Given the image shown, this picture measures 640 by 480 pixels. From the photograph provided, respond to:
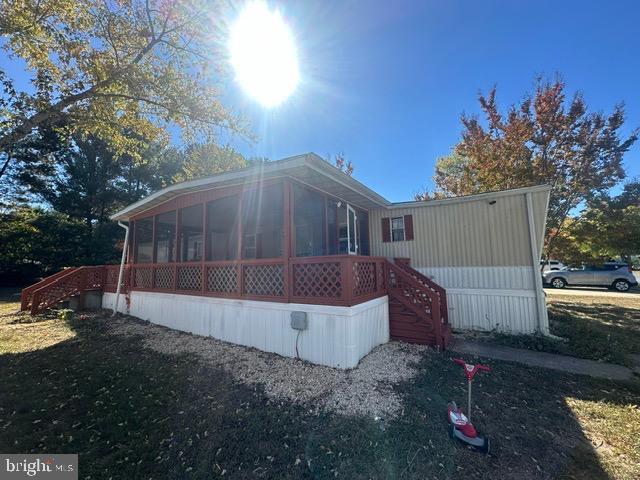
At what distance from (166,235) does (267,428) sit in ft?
38.3

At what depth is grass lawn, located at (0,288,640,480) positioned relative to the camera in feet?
8.46

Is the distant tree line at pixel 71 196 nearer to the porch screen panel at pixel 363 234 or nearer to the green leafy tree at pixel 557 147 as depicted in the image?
the porch screen panel at pixel 363 234

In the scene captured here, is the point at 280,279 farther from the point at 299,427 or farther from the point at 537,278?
the point at 537,278

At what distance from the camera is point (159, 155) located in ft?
76.4

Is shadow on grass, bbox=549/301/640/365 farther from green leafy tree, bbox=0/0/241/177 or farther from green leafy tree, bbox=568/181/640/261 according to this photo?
green leafy tree, bbox=0/0/241/177

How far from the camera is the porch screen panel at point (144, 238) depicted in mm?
10734

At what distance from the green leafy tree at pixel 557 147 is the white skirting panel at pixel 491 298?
21.1 feet

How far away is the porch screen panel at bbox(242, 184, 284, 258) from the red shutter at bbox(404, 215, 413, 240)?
4083 millimetres

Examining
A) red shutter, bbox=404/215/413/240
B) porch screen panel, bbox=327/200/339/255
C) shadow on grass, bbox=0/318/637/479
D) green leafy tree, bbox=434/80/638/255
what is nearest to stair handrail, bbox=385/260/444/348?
shadow on grass, bbox=0/318/637/479

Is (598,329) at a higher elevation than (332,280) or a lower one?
lower

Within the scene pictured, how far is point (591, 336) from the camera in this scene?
6.55 m

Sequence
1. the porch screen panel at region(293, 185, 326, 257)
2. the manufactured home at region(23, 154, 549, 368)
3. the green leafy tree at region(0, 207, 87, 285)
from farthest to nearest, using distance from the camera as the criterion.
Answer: the green leafy tree at region(0, 207, 87, 285) → the porch screen panel at region(293, 185, 326, 257) → the manufactured home at region(23, 154, 549, 368)

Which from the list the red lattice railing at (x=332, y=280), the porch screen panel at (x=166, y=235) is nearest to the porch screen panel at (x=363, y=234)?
the red lattice railing at (x=332, y=280)

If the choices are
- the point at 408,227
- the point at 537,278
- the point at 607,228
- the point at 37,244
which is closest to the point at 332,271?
the point at 408,227
